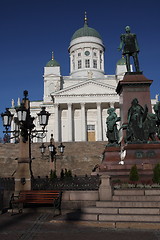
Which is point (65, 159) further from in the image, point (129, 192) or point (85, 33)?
point (85, 33)

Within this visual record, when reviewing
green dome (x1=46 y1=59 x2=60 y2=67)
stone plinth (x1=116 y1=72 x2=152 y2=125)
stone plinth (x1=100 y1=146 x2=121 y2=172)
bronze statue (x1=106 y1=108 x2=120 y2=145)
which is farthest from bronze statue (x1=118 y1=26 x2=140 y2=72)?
green dome (x1=46 y1=59 x2=60 y2=67)

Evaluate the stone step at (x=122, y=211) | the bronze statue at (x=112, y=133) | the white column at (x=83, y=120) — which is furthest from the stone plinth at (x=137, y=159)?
the white column at (x=83, y=120)

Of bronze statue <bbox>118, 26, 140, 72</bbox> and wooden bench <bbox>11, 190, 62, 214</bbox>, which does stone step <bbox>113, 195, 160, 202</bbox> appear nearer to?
wooden bench <bbox>11, 190, 62, 214</bbox>

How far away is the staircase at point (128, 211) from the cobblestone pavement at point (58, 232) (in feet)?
1.21

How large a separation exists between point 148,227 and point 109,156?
5774mm

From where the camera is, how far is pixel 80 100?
5541 cm

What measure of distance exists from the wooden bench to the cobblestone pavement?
2.57 ft

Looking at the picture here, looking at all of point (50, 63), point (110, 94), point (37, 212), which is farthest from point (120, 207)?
point (50, 63)

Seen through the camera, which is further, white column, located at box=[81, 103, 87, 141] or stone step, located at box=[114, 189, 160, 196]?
white column, located at box=[81, 103, 87, 141]

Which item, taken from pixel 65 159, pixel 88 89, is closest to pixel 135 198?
pixel 65 159

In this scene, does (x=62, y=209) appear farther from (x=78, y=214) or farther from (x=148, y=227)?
(x=148, y=227)

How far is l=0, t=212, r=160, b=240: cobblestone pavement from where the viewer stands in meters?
6.33

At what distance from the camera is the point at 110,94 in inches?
2169

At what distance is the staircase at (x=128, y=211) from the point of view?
24.2 feet
